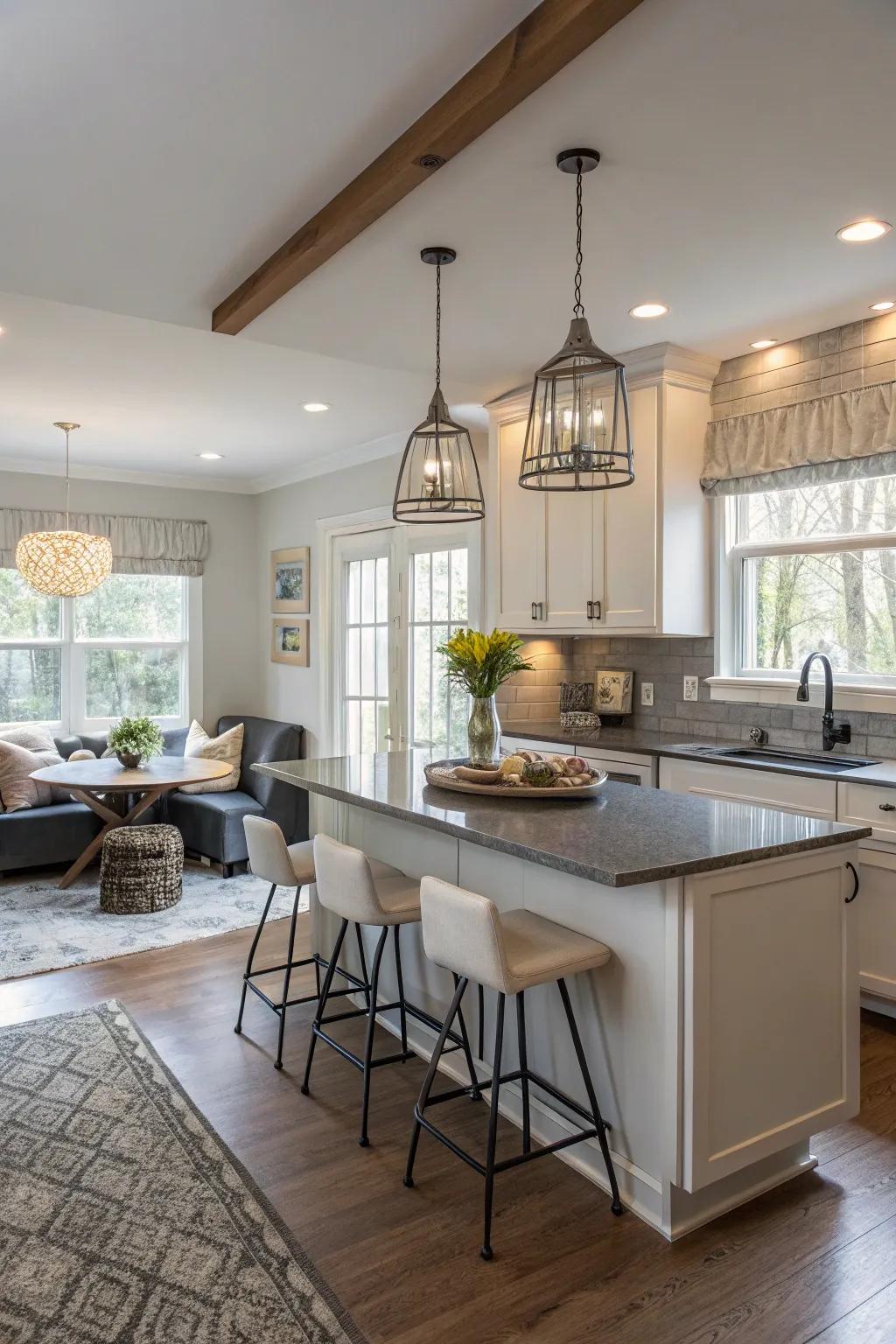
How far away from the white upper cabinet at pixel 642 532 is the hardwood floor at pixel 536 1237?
1954mm

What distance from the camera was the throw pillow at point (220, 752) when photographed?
609cm

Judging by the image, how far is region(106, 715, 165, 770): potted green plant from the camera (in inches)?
209

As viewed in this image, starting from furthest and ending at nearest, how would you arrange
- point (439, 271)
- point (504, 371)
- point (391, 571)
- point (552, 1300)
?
1. point (391, 571)
2. point (504, 371)
3. point (439, 271)
4. point (552, 1300)

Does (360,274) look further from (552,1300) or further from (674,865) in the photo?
(552,1300)

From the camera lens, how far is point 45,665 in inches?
250

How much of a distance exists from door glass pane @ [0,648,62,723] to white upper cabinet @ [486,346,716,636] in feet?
12.1

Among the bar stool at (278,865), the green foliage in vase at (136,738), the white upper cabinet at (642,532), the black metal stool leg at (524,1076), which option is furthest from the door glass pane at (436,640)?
the black metal stool leg at (524,1076)

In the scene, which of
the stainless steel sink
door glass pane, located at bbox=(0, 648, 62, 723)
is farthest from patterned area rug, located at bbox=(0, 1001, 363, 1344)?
door glass pane, located at bbox=(0, 648, 62, 723)

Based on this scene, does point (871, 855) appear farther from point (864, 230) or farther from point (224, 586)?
point (224, 586)

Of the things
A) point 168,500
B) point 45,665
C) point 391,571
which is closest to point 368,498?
point 391,571

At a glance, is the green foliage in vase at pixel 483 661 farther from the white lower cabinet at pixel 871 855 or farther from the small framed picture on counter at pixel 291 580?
the small framed picture on counter at pixel 291 580

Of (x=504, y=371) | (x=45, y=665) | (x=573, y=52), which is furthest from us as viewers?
(x=45, y=665)

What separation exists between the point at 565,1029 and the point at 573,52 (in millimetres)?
2201

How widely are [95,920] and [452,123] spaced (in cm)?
398
